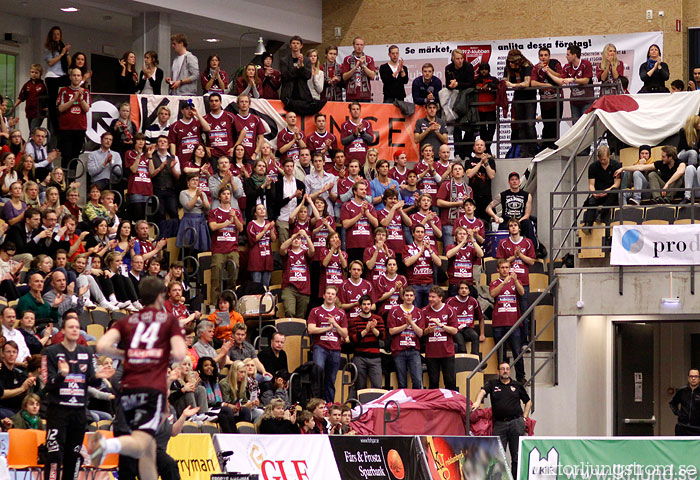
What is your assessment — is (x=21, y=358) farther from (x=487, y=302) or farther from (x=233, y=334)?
(x=487, y=302)

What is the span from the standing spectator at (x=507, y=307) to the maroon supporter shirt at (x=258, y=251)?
3.54 meters

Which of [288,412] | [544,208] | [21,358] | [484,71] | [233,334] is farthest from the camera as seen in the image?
[484,71]

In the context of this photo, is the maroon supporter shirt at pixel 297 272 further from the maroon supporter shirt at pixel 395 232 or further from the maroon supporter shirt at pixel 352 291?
the maroon supporter shirt at pixel 395 232

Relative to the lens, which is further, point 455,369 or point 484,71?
point 484,71

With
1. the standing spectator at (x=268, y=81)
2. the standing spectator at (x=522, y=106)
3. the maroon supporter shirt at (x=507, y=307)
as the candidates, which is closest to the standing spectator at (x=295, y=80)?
the standing spectator at (x=268, y=81)

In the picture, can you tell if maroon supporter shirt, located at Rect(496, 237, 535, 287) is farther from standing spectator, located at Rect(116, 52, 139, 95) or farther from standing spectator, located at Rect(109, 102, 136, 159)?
standing spectator, located at Rect(116, 52, 139, 95)

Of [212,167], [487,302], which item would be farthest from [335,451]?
[212,167]

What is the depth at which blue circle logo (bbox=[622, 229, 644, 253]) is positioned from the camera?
18.6 meters

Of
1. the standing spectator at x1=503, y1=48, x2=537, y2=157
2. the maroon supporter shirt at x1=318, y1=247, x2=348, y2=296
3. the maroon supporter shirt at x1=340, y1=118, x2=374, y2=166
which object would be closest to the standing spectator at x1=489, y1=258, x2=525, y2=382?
the maroon supporter shirt at x1=318, y1=247, x2=348, y2=296

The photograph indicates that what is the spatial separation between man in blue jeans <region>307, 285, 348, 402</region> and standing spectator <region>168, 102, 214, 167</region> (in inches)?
154

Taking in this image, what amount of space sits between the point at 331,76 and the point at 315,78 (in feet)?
2.57

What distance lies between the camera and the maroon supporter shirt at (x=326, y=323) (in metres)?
18.1

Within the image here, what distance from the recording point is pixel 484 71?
23.6m

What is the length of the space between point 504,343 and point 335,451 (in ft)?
16.6
